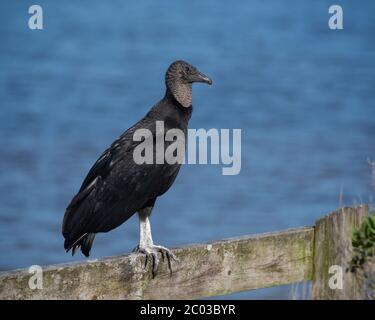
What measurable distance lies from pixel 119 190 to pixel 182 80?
2.83ft

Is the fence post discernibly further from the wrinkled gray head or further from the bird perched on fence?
the wrinkled gray head

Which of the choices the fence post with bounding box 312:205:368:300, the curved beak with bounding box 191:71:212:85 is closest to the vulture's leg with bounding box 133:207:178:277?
the fence post with bounding box 312:205:368:300

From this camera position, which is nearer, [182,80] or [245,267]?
[245,267]

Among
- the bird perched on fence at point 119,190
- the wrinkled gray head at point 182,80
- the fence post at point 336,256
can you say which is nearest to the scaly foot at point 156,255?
the bird perched on fence at point 119,190

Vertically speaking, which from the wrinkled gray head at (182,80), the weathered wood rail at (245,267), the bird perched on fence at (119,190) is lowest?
the weathered wood rail at (245,267)

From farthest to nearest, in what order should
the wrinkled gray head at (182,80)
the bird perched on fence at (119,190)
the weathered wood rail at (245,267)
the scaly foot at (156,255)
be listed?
the wrinkled gray head at (182,80)
the bird perched on fence at (119,190)
the scaly foot at (156,255)
the weathered wood rail at (245,267)

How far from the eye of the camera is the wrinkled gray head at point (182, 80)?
4496mm

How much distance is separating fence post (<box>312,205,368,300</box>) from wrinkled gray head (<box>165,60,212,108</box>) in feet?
4.65

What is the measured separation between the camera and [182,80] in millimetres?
4559

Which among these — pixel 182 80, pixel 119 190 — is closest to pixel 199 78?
pixel 182 80

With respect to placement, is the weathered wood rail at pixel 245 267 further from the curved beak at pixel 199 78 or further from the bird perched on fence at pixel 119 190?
the curved beak at pixel 199 78

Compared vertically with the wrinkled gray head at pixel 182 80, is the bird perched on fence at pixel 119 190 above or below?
below

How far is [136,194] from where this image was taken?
4.03 meters

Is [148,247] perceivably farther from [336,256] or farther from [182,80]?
[182,80]
